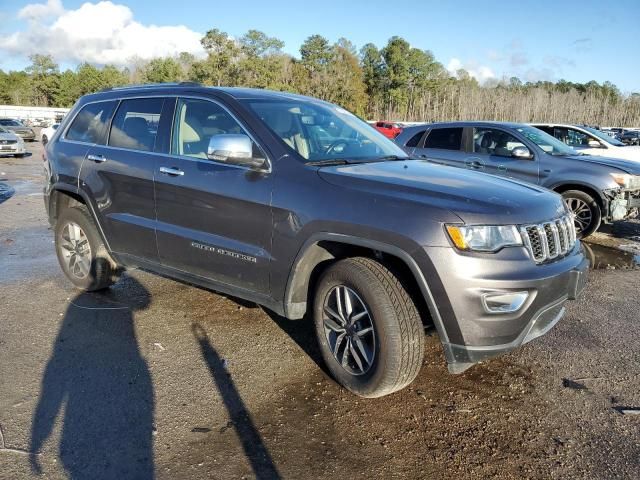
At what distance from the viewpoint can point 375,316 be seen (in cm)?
300

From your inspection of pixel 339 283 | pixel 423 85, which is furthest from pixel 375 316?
pixel 423 85

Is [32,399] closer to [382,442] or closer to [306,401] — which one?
[306,401]

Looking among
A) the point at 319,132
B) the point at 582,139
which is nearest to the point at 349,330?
the point at 319,132

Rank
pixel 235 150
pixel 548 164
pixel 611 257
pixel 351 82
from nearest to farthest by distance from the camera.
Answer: pixel 235 150 < pixel 611 257 < pixel 548 164 < pixel 351 82

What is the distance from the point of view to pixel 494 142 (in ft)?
27.6

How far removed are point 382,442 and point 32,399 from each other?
212 centimetres

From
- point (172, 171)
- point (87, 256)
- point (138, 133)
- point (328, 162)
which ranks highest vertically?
point (138, 133)

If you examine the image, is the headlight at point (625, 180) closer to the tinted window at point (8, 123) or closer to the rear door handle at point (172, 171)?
the rear door handle at point (172, 171)

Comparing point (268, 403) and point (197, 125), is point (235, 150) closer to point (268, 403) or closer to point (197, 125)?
point (197, 125)

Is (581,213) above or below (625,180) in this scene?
below

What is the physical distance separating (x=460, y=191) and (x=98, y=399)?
2495 mm

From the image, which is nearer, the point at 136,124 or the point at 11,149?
the point at 136,124

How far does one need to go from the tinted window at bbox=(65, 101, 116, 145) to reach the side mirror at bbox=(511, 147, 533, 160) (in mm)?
5778

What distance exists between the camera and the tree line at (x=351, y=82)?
54.3m
